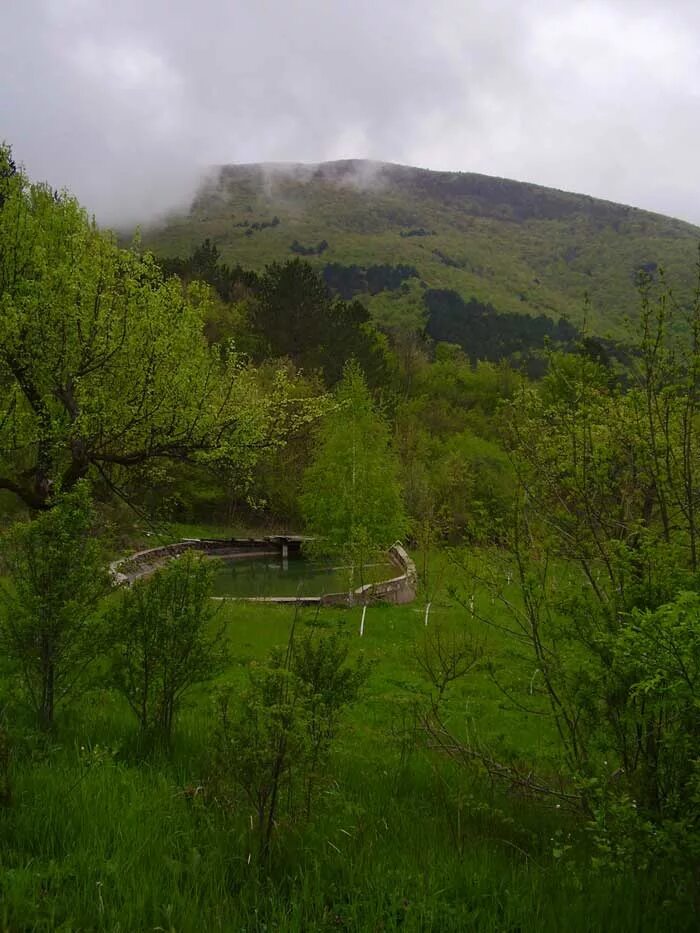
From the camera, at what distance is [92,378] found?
924 centimetres

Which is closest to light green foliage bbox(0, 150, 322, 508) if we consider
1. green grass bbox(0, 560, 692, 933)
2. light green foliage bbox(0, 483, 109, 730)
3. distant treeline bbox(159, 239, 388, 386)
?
light green foliage bbox(0, 483, 109, 730)

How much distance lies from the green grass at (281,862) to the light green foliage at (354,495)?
15.5 metres

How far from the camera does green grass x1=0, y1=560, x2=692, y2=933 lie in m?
3.23

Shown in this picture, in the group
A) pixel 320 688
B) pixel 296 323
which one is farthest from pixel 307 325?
pixel 320 688

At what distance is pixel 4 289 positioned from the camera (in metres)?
9.22

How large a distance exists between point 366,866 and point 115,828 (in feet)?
5.06

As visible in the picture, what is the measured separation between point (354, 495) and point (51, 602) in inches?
700

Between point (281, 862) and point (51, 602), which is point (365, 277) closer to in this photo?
point (51, 602)

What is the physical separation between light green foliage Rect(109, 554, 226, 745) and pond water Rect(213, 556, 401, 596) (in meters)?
15.7

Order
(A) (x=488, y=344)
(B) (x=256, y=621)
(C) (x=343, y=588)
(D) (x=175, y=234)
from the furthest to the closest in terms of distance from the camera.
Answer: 1. (D) (x=175, y=234)
2. (A) (x=488, y=344)
3. (C) (x=343, y=588)
4. (B) (x=256, y=621)

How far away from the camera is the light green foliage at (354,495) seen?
22500 mm

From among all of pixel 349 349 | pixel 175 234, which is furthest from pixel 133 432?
pixel 175 234

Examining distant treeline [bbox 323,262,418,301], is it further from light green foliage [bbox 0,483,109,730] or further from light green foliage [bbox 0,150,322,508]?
light green foliage [bbox 0,483,109,730]

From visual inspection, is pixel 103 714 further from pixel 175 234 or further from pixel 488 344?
pixel 175 234
